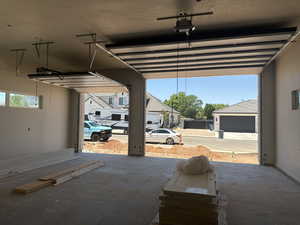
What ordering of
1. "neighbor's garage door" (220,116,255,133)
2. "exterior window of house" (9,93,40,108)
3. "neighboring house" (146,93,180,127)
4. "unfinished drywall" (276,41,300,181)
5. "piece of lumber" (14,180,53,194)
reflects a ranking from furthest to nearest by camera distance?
1. "neighbor's garage door" (220,116,255,133)
2. "neighboring house" (146,93,180,127)
3. "exterior window of house" (9,93,40,108)
4. "unfinished drywall" (276,41,300,181)
5. "piece of lumber" (14,180,53,194)

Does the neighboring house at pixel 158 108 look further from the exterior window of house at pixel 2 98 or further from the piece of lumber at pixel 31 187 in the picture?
the piece of lumber at pixel 31 187

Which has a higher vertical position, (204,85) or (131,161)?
(204,85)

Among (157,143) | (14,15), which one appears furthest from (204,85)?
(14,15)

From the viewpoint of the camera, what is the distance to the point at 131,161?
266 inches

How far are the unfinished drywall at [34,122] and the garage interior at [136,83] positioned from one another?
0.04 meters

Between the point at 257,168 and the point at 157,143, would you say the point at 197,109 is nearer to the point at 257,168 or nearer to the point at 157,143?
the point at 157,143

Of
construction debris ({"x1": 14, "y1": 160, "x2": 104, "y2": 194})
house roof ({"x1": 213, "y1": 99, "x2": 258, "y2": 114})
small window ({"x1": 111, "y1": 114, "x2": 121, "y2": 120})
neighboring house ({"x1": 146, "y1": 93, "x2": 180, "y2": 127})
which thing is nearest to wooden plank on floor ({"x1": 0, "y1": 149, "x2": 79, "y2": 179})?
construction debris ({"x1": 14, "y1": 160, "x2": 104, "y2": 194})

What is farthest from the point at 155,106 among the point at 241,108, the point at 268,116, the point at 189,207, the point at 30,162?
the point at 189,207

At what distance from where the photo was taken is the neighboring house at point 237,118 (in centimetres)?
1598

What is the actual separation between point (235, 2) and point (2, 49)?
6.10m

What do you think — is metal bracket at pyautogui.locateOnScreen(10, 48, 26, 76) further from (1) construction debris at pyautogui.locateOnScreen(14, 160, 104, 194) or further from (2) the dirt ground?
(2) the dirt ground

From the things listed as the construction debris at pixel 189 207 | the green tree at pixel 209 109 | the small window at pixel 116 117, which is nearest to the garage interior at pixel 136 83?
the construction debris at pixel 189 207

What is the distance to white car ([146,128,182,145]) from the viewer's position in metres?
11.0

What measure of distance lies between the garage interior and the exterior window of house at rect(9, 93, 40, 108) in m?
0.04
